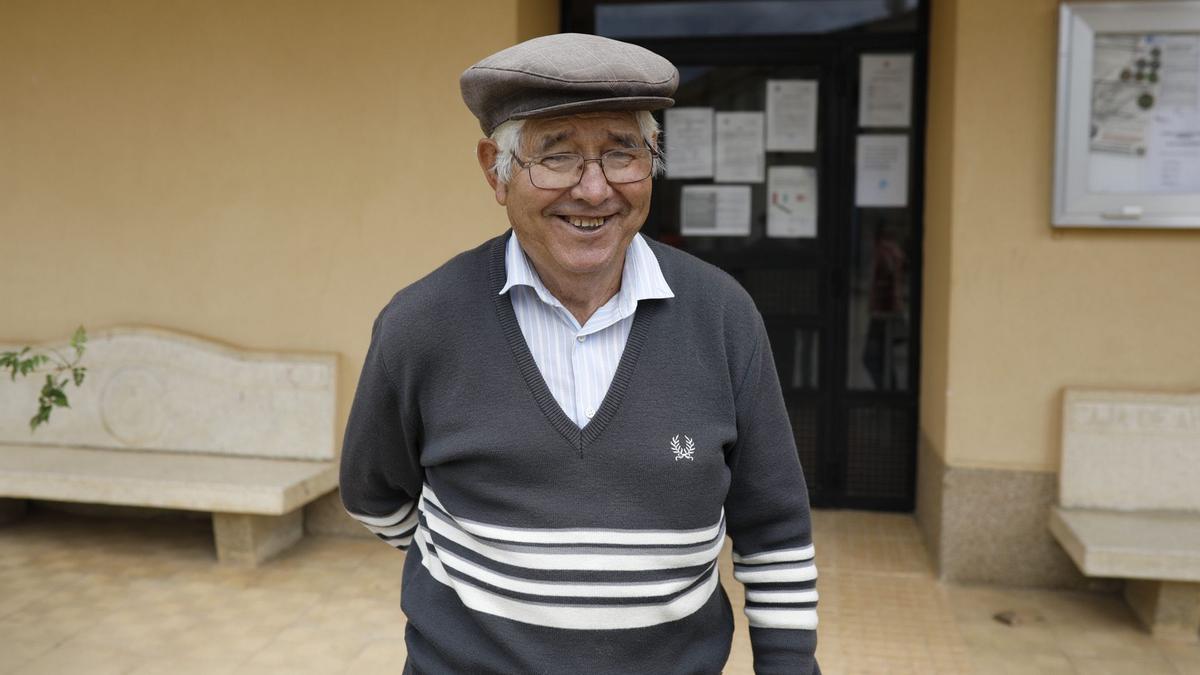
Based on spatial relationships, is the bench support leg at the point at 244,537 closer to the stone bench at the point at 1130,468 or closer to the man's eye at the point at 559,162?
the stone bench at the point at 1130,468

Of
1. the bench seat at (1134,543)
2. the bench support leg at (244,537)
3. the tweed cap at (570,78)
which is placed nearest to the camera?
the tweed cap at (570,78)

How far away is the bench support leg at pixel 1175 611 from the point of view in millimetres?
4195

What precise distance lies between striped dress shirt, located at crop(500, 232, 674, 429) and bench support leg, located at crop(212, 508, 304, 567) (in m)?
3.48

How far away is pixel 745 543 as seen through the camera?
195cm

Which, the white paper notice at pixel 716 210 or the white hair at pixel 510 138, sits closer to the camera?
the white hair at pixel 510 138

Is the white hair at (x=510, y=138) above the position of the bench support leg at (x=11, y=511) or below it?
above

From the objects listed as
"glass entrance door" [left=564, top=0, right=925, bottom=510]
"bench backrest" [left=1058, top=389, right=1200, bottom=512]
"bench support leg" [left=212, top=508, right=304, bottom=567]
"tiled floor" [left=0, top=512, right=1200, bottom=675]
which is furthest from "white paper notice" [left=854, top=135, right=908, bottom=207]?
"bench support leg" [left=212, top=508, right=304, bottom=567]

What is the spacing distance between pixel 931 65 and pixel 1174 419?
78.9 inches

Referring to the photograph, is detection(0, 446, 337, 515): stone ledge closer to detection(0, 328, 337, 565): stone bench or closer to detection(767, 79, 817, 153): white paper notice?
detection(0, 328, 337, 565): stone bench

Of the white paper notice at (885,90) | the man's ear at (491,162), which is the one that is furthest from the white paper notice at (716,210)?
the man's ear at (491,162)

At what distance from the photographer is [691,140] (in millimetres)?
5824

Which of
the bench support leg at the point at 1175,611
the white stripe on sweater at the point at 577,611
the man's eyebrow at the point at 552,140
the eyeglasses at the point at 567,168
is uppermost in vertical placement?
the man's eyebrow at the point at 552,140

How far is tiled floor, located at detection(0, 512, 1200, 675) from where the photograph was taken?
13.3 feet

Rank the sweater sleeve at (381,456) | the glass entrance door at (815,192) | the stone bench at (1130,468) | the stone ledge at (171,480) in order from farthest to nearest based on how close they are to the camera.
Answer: the glass entrance door at (815,192) → the stone ledge at (171,480) → the stone bench at (1130,468) → the sweater sleeve at (381,456)
